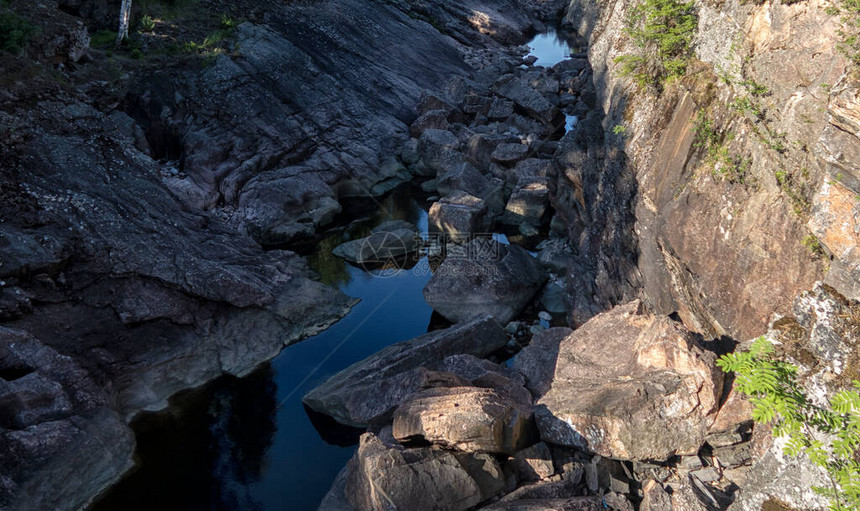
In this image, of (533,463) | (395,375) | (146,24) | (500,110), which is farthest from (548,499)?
(146,24)

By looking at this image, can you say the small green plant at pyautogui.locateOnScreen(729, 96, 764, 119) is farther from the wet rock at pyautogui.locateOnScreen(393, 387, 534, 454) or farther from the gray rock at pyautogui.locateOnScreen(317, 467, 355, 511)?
the gray rock at pyautogui.locateOnScreen(317, 467, 355, 511)

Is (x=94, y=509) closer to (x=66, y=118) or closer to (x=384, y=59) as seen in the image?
(x=66, y=118)

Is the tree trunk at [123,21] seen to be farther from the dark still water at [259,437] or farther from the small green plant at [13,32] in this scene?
the dark still water at [259,437]

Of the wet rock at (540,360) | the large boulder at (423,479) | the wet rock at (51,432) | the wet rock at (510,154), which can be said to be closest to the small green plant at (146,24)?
the wet rock at (510,154)

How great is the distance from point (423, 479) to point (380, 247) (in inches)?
429

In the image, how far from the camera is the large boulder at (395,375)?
36.6ft

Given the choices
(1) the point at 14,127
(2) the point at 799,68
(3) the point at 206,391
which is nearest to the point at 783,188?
(2) the point at 799,68

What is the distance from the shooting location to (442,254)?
19234 millimetres

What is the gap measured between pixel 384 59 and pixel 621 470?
25.1 meters

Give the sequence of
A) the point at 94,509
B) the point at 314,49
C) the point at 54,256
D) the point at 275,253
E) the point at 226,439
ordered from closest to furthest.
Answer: the point at 94,509 → the point at 226,439 → the point at 54,256 → the point at 275,253 → the point at 314,49

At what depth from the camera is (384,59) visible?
30.4m

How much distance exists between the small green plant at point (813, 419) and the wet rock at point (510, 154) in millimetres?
16521

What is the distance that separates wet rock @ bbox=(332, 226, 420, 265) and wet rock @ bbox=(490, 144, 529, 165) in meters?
5.30

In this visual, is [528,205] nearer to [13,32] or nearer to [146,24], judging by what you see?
[13,32]
